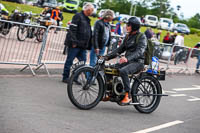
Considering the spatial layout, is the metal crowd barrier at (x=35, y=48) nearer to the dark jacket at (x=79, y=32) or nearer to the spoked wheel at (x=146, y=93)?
the dark jacket at (x=79, y=32)

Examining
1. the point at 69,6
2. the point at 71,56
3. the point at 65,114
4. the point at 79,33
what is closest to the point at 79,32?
the point at 79,33

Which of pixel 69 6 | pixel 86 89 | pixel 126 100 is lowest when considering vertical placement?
pixel 126 100

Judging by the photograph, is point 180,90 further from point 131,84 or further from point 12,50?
point 12,50

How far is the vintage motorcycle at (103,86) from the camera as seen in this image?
268 inches

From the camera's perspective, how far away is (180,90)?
37.7ft

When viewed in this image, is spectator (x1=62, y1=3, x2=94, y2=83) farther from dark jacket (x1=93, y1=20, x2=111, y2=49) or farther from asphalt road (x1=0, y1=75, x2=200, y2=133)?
asphalt road (x1=0, y1=75, x2=200, y2=133)

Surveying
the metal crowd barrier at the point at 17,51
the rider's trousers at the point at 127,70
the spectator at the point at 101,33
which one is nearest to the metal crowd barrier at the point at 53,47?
the metal crowd barrier at the point at 17,51

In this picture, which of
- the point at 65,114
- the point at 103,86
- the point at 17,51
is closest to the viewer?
the point at 65,114

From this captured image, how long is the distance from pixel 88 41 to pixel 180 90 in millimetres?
3550

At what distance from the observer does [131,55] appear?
714 cm

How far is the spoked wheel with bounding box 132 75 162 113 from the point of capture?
23.9 feet

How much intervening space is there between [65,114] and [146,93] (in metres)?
1.79

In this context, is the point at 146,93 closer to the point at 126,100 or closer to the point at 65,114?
the point at 126,100

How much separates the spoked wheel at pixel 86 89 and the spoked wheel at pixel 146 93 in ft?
2.44
